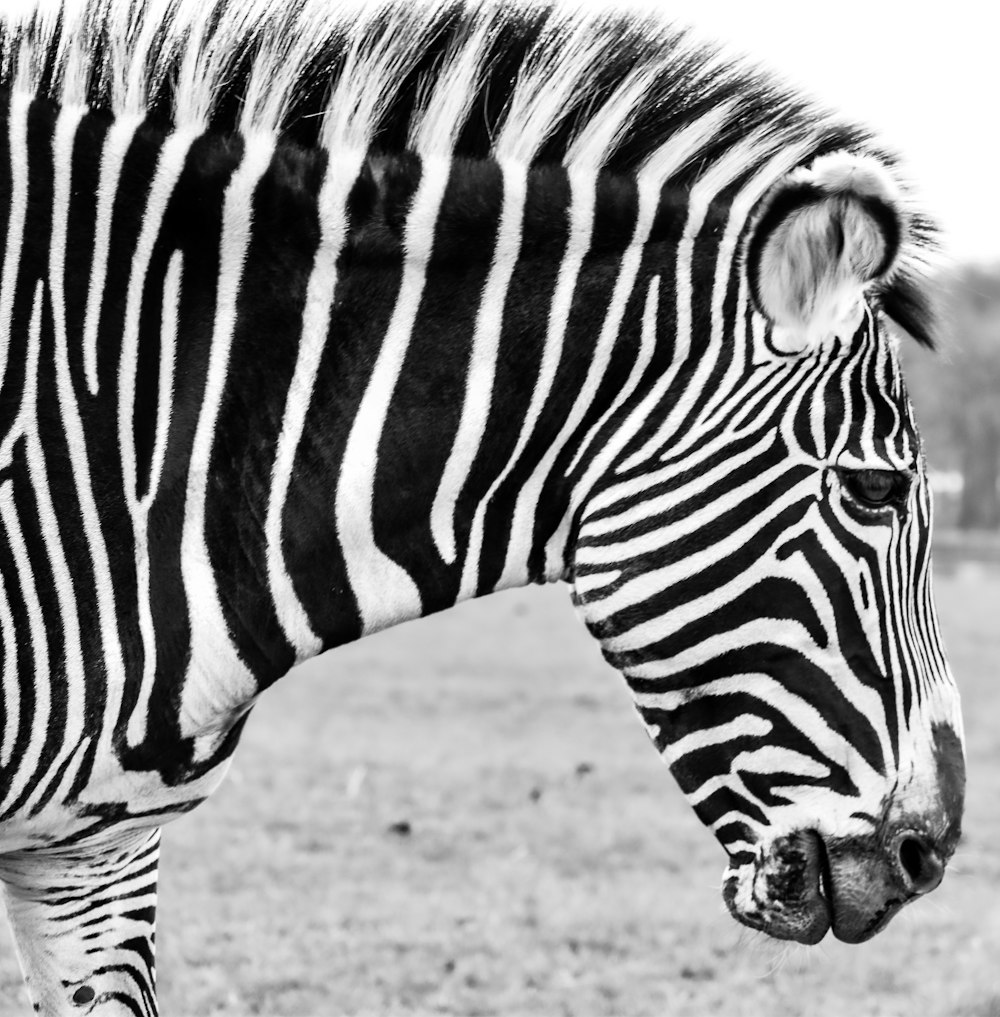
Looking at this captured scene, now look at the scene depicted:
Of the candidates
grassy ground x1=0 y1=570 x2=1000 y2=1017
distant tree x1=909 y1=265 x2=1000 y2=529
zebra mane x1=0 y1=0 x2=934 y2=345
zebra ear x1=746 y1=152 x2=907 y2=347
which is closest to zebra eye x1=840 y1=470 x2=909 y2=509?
zebra ear x1=746 y1=152 x2=907 y2=347

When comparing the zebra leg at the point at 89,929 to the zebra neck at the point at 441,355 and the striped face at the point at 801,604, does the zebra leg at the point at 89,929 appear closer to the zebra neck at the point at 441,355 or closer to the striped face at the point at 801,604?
the zebra neck at the point at 441,355

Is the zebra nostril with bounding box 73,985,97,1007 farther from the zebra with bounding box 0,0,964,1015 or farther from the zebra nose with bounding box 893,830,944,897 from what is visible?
the zebra nose with bounding box 893,830,944,897

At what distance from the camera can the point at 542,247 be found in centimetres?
235

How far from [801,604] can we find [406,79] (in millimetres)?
1182

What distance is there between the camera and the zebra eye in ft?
7.47

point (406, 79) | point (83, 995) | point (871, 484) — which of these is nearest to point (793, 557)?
point (871, 484)

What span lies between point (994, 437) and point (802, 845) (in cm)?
4824

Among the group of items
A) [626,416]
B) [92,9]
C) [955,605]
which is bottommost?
[955,605]

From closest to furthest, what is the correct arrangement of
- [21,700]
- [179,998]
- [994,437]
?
[21,700] → [179,998] → [994,437]

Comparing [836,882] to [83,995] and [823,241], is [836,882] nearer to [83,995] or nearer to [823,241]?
[823,241]

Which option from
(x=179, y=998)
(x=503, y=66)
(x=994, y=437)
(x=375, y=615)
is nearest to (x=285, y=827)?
(x=179, y=998)

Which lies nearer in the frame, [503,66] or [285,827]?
[503,66]

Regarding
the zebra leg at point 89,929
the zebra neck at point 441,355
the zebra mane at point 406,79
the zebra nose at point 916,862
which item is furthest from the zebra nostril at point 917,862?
the zebra leg at point 89,929

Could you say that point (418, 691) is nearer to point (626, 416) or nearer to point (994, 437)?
point (626, 416)
